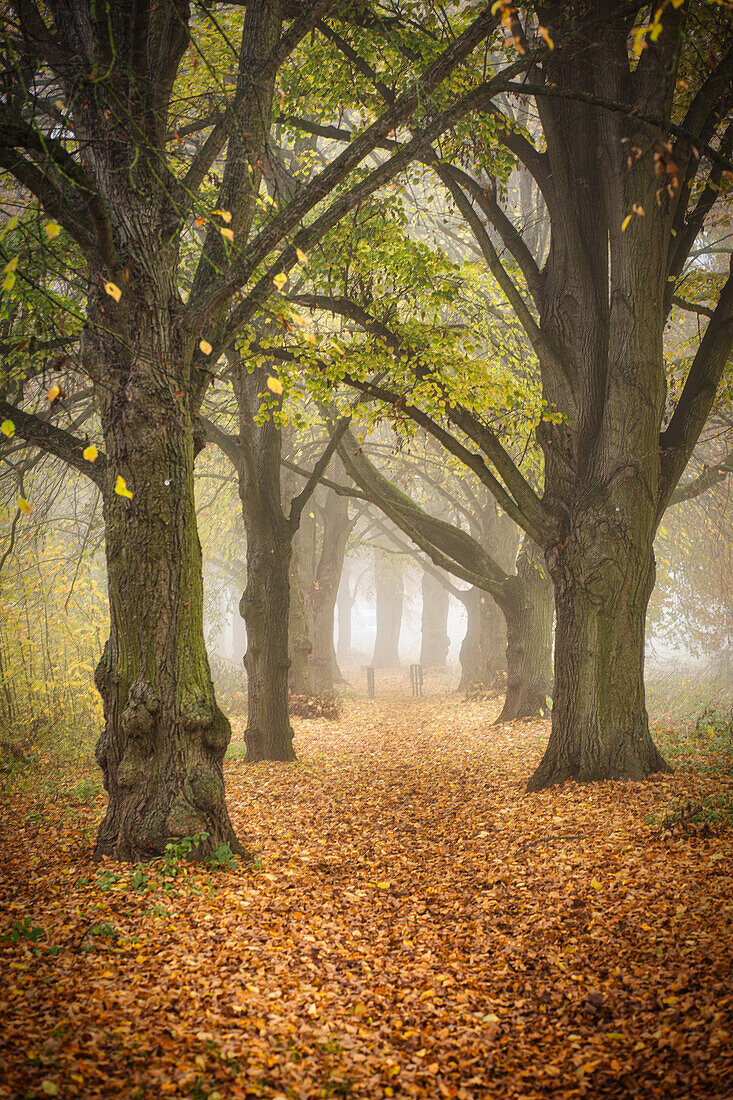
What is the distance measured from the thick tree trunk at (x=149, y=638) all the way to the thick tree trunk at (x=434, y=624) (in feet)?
64.9

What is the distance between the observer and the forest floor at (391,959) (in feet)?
9.03

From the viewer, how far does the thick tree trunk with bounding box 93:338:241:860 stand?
15.5ft

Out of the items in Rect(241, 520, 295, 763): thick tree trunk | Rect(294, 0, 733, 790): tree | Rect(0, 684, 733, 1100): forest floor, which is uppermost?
Rect(294, 0, 733, 790): tree

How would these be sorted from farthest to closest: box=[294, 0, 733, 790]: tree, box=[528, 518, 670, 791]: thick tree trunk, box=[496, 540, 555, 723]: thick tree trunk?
box=[496, 540, 555, 723]: thick tree trunk, box=[528, 518, 670, 791]: thick tree trunk, box=[294, 0, 733, 790]: tree

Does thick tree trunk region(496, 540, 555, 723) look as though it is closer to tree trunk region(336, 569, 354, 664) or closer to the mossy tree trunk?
the mossy tree trunk

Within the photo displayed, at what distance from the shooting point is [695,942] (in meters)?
3.50

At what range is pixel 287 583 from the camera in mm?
9820

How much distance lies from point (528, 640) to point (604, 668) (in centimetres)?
495

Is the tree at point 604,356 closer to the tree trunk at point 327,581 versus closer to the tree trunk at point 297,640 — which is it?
the tree trunk at point 297,640

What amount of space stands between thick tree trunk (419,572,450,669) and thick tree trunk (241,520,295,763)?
1501cm

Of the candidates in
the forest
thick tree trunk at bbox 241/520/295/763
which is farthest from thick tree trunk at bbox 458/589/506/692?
thick tree trunk at bbox 241/520/295/763

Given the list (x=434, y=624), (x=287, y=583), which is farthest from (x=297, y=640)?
(x=434, y=624)

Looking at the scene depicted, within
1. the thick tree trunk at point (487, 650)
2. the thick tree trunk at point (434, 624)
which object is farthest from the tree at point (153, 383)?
the thick tree trunk at point (434, 624)

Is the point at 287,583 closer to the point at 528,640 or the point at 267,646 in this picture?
the point at 267,646
